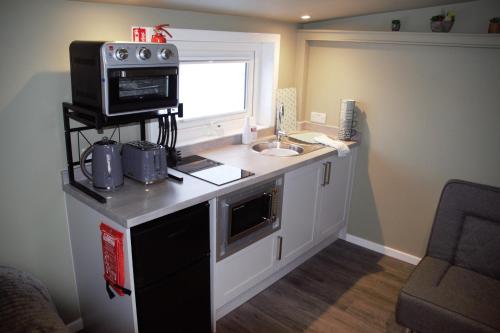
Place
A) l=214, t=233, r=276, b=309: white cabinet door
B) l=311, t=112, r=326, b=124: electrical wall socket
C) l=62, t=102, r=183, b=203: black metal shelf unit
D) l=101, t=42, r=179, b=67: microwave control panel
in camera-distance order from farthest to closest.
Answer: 1. l=311, t=112, r=326, b=124: electrical wall socket
2. l=214, t=233, r=276, b=309: white cabinet door
3. l=62, t=102, r=183, b=203: black metal shelf unit
4. l=101, t=42, r=179, b=67: microwave control panel

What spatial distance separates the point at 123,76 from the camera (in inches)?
67.0

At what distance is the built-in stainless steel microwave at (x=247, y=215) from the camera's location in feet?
6.96

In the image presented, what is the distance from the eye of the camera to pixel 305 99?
347cm

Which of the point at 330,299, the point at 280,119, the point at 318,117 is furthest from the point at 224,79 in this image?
the point at 330,299

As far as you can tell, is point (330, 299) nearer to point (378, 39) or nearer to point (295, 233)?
point (295, 233)

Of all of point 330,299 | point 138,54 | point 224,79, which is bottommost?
point 330,299

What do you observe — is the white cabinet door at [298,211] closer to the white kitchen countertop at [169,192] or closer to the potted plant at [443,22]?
the white kitchen countertop at [169,192]

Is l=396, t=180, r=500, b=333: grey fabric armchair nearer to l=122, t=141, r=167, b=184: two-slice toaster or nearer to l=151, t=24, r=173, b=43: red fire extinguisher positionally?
l=122, t=141, r=167, b=184: two-slice toaster

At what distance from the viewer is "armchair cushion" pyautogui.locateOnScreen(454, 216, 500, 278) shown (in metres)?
2.25

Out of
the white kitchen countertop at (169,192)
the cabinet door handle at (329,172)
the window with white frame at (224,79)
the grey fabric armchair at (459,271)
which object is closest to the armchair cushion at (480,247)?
the grey fabric armchair at (459,271)

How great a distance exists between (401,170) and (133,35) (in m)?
2.19

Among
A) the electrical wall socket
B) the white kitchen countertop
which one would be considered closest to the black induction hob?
the white kitchen countertop

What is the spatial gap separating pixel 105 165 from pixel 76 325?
1073mm

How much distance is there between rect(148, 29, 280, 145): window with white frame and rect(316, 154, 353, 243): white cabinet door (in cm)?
67
